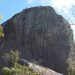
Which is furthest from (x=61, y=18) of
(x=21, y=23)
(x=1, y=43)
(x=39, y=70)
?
(x=39, y=70)

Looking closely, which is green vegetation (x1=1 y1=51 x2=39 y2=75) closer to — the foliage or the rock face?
the foliage

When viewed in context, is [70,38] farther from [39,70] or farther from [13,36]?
[39,70]

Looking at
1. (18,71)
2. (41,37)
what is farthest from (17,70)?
(41,37)

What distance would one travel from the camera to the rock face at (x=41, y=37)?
43.2m

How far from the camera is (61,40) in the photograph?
43.8 metres

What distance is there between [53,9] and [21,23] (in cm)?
399

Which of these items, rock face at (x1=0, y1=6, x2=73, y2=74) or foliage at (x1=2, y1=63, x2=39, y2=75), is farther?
A: rock face at (x1=0, y1=6, x2=73, y2=74)

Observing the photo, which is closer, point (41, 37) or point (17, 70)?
point (17, 70)

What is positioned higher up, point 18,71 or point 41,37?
point 41,37

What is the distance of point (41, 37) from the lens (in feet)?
143

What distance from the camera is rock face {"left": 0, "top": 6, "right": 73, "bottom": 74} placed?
1699 inches

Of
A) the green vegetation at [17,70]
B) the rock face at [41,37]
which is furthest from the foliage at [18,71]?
the rock face at [41,37]

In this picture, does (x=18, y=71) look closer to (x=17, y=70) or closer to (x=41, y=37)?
(x=17, y=70)

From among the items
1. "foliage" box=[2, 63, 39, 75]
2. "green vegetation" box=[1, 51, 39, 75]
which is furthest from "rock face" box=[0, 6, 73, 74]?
"foliage" box=[2, 63, 39, 75]
